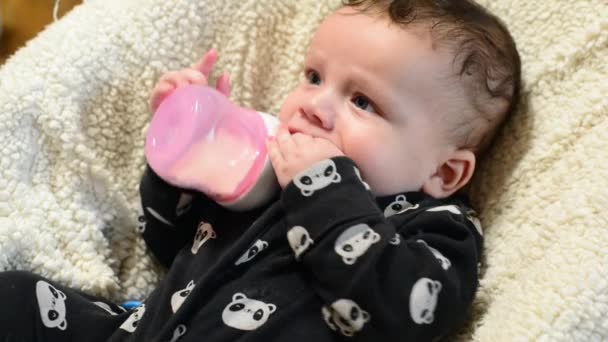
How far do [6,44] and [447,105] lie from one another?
3.20ft

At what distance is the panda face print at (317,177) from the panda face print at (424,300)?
0.50ft

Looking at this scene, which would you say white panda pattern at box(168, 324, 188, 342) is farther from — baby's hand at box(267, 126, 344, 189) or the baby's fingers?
the baby's fingers

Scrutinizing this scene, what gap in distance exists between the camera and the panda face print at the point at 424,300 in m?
0.73

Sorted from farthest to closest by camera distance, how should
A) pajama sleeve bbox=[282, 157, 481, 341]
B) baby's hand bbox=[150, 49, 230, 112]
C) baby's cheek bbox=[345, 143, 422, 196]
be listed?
baby's hand bbox=[150, 49, 230, 112] → baby's cheek bbox=[345, 143, 422, 196] → pajama sleeve bbox=[282, 157, 481, 341]

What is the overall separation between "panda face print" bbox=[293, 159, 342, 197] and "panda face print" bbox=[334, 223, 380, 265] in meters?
0.06

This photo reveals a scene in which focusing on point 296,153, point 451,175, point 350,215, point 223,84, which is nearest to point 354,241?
point 350,215

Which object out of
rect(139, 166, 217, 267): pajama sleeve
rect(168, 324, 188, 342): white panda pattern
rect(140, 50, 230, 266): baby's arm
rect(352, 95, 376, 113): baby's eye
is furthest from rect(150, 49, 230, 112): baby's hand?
rect(168, 324, 188, 342): white panda pattern

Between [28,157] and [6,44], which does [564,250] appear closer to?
[28,157]

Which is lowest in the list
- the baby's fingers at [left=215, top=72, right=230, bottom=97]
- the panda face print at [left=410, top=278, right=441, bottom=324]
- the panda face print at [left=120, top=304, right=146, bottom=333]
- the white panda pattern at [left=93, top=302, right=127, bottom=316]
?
the white panda pattern at [left=93, top=302, right=127, bottom=316]

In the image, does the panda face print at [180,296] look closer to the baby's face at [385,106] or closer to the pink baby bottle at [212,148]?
the pink baby bottle at [212,148]

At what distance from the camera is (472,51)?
87 cm

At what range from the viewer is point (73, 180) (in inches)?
37.1

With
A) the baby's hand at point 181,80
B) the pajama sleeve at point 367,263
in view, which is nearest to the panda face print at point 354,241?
the pajama sleeve at point 367,263

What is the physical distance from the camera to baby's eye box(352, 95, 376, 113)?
2.81 ft
